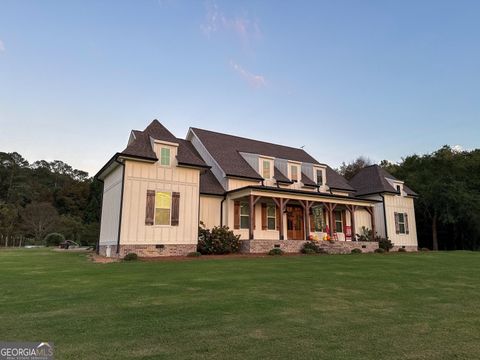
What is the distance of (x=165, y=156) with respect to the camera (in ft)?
55.3

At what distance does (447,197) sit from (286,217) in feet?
50.1

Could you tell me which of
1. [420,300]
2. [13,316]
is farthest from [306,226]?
[13,316]

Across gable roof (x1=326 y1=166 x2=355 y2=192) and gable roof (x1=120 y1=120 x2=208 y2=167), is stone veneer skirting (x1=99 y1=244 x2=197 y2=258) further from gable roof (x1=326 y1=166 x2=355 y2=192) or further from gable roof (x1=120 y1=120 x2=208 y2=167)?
gable roof (x1=326 y1=166 x2=355 y2=192)

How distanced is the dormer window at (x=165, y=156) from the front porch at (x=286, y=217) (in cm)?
435

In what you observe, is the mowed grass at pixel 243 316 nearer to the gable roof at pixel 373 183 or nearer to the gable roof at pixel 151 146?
the gable roof at pixel 151 146

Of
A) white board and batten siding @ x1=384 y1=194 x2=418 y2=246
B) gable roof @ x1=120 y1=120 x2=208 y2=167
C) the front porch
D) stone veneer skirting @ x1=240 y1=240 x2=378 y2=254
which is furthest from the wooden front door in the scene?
white board and batten siding @ x1=384 y1=194 x2=418 y2=246

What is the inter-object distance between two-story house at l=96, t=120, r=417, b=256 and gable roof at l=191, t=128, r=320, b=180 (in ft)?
0.26

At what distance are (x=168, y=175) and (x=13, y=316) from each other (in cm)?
1188

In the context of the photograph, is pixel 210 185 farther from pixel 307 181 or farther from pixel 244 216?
pixel 307 181

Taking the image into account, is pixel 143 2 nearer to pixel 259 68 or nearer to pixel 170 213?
pixel 259 68

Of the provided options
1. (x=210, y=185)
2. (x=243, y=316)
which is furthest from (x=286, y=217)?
Result: (x=243, y=316)

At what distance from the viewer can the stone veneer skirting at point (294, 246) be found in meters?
17.4

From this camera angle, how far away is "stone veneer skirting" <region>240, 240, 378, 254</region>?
17.4 metres

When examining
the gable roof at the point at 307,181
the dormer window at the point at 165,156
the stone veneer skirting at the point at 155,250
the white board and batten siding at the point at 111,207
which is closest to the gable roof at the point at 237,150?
the gable roof at the point at 307,181
